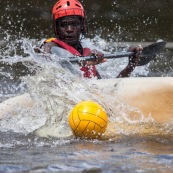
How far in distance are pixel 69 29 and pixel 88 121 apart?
1629 millimetres

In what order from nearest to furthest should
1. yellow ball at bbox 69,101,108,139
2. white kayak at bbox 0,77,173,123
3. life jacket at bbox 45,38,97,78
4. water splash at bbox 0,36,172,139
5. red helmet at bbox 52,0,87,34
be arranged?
1. yellow ball at bbox 69,101,108,139
2. water splash at bbox 0,36,172,139
3. white kayak at bbox 0,77,173,123
4. life jacket at bbox 45,38,97,78
5. red helmet at bbox 52,0,87,34

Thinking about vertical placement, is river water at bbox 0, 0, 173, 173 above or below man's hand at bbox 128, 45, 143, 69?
below

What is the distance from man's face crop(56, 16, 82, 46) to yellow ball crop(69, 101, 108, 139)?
1469mm

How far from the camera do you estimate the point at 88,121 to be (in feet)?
13.9

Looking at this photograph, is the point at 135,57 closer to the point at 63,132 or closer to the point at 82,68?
the point at 82,68

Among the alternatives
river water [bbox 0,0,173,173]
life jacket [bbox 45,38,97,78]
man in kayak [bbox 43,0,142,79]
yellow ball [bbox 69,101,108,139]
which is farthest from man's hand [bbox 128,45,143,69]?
yellow ball [bbox 69,101,108,139]

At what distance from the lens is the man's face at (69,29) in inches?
222

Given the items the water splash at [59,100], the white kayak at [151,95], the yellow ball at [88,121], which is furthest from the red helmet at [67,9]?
the yellow ball at [88,121]

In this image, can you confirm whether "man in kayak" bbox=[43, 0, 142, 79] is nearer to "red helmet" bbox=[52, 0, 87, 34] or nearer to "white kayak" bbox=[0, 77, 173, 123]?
"red helmet" bbox=[52, 0, 87, 34]

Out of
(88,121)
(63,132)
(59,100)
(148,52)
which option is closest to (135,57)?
(148,52)

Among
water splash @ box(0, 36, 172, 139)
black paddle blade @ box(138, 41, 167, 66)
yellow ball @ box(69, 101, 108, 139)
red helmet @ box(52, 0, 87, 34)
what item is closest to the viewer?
yellow ball @ box(69, 101, 108, 139)

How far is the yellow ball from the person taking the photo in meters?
4.23

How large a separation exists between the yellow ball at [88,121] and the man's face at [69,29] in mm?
1469

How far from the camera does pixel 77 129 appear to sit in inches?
168
